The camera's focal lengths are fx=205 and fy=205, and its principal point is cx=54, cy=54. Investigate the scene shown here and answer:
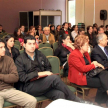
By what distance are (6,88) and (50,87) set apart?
22.2 inches

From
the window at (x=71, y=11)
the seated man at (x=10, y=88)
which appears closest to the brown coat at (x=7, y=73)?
the seated man at (x=10, y=88)

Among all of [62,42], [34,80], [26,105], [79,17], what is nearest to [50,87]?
[34,80]

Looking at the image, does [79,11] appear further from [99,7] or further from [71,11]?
[99,7]

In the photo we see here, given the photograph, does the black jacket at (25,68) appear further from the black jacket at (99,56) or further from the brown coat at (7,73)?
the black jacket at (99,56)

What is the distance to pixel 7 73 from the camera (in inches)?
102

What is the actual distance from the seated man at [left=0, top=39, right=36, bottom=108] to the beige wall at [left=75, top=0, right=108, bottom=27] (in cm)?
900

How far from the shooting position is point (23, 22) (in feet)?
37.4

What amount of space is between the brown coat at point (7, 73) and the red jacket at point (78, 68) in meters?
0.99

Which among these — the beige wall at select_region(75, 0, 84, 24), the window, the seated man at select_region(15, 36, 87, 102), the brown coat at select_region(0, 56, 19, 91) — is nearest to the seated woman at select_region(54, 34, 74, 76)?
the seated man at select_region(15, 36, 87, 102)

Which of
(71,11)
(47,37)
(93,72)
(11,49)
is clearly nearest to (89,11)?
(71,11)

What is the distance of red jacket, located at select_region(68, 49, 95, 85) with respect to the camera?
314 cm

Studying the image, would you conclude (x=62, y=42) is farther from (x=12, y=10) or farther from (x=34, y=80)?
(x=12, y=10)

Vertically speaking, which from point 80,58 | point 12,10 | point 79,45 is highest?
point 12,10

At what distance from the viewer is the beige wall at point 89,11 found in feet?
36.3
